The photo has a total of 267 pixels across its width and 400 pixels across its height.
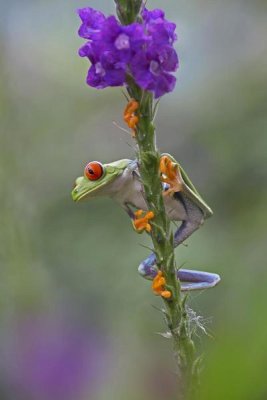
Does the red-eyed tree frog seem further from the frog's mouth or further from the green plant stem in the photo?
the green plant stem

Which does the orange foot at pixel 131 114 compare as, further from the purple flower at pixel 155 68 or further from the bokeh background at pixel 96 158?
the bokeh background at pixel 96 158

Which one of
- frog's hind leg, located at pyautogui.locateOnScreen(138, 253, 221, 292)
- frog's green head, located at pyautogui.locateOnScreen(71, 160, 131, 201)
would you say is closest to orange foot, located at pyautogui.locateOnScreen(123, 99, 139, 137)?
frog's green head, located at pyautogui.locateOnScreen(71, 160, 131, 201)

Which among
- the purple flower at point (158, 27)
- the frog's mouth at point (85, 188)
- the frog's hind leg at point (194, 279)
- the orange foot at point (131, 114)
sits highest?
the purple flower at point (158, 27)

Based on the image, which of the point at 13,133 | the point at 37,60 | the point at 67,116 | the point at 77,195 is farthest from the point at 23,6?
the point at 77,195

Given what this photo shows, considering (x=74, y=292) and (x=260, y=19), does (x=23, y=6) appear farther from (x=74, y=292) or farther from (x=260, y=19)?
(x=74, y=292)

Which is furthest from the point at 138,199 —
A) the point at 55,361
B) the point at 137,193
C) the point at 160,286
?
the point at 55,361

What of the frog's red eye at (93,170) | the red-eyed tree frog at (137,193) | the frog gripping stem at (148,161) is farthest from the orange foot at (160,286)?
the frog's red eye at (93,170)
